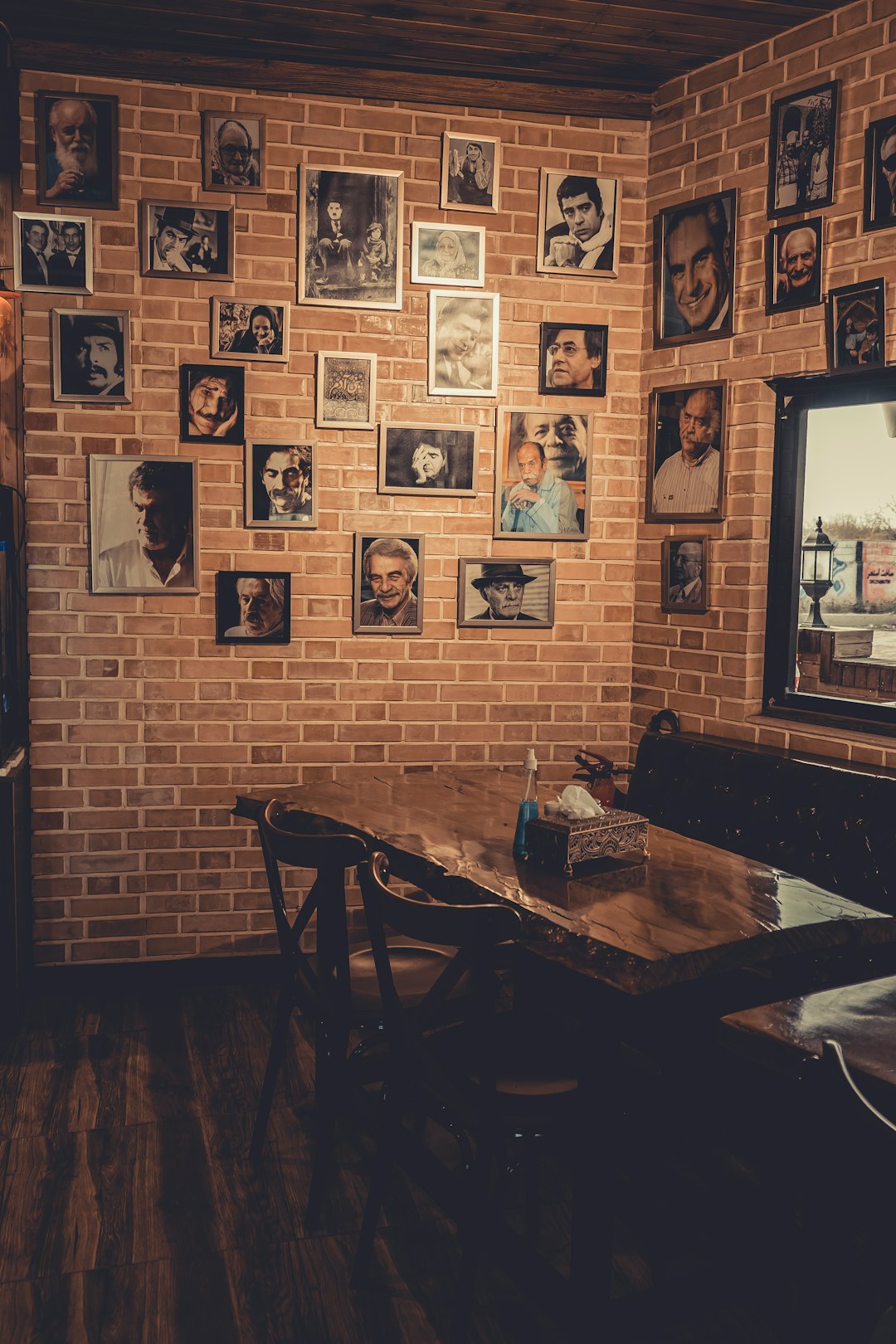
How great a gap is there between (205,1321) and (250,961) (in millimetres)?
1868

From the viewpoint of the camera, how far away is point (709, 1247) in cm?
215

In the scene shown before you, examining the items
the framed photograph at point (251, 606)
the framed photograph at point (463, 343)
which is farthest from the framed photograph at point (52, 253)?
the framed photograph at point (463, 343)

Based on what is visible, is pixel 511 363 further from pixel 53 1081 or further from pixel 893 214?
pixel 53 1081

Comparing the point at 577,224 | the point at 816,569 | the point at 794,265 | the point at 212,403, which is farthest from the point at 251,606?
the point at 794,265

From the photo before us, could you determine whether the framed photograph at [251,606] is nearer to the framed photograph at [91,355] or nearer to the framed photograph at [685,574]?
the framed photograph at [91,355]

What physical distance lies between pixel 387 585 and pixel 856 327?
1.78 metres

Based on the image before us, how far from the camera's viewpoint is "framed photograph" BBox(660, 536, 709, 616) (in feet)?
12.7

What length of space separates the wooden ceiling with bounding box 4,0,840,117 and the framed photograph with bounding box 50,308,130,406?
80cm

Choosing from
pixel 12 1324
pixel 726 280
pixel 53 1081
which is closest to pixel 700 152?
pixel 726 280

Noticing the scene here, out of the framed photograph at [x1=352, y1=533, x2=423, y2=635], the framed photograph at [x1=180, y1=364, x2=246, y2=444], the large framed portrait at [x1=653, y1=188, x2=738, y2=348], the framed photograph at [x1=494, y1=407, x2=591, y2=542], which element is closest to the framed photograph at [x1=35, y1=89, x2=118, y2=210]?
the framed photograph at [x1=180, y1=364, x2=246, y2=444]

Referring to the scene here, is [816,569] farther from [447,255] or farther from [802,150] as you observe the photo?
[447,255]

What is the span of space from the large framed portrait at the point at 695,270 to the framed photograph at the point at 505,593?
0.96m

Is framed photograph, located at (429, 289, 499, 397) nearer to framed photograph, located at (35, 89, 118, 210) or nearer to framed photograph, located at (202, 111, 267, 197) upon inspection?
framed photograph, located at (202, 111, 267, 197)

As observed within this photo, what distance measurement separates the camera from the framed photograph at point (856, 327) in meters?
3.23
